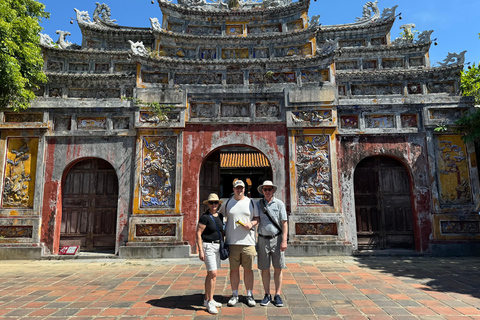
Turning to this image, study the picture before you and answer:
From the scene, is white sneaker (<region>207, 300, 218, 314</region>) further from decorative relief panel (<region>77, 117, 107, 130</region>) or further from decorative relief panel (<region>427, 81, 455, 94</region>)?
decorative relief panel (<region>427, 81, 455, 94</region>)

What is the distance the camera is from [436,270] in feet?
22.3

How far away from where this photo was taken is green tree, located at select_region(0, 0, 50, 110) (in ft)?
24.6

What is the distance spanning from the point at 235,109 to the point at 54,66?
7066 mm

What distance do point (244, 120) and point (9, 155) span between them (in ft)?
23.9

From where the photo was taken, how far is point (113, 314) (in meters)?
4.17

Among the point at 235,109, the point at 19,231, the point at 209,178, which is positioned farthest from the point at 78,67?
the point at 209,178

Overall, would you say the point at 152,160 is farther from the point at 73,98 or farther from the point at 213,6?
the point at 213,6

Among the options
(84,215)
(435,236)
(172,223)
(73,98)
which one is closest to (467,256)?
(435,236)

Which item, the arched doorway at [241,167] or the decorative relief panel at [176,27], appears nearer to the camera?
the decorative relief panel at [176,27]

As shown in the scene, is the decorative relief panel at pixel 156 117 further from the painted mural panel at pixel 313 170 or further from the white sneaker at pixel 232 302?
the white sneaker at pixel 232 302

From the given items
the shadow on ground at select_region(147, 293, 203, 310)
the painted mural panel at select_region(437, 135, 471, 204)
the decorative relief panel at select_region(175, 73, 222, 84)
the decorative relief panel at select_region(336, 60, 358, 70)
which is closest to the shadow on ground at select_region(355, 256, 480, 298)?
the painted mural panel at select_region(437, 135, 471, 204)

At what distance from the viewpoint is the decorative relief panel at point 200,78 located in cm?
988

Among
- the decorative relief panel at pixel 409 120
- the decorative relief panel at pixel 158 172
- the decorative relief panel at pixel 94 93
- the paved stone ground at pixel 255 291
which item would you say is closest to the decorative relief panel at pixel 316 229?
the paved stone ground at pixel 255 291

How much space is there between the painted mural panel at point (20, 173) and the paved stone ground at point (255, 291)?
6.31 feet
